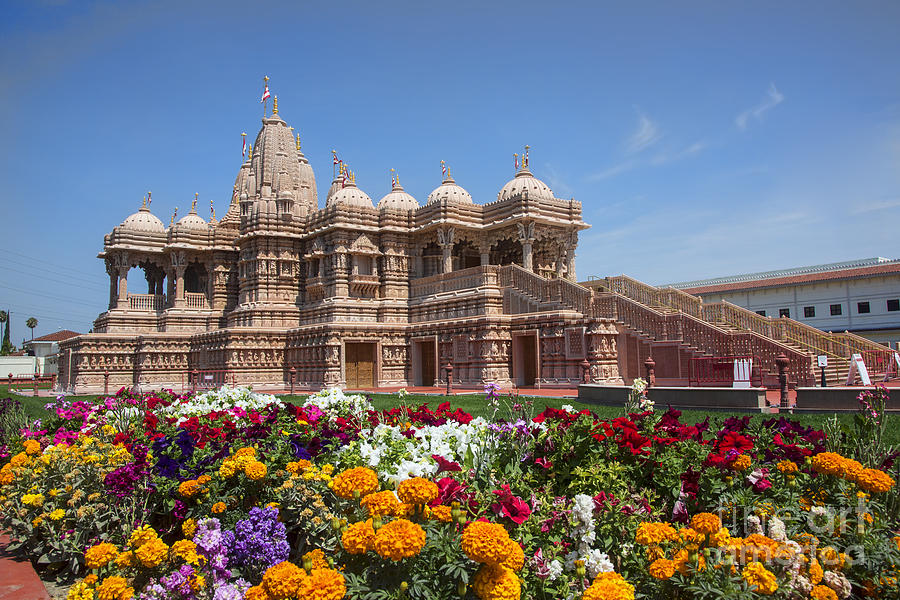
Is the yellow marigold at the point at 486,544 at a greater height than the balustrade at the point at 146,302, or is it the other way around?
the balustrade at the point at 146,302

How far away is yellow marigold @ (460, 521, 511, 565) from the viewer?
370cm

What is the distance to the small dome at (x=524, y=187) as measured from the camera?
34.1 metres

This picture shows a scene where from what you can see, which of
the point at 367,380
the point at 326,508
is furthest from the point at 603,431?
the point at 367,380

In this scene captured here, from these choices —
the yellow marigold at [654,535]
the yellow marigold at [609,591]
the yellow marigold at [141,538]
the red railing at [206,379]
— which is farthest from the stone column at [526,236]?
the yellow marigold at [609,591]

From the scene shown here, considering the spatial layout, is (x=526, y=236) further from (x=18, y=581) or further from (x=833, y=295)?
(x=833, y=295)

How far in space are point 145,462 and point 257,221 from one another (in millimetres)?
33904

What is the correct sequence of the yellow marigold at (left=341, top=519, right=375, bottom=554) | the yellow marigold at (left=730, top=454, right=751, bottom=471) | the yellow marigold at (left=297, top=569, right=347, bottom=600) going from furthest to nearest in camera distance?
1. the yellow marigold at (left=730, top=454, right=751, bottom=471)
2. the yellow marigold at (left=341, top=519, right=375, bottom=554)
3. the yellow marigold at (left=297, top=569, right=347, bottom=600)

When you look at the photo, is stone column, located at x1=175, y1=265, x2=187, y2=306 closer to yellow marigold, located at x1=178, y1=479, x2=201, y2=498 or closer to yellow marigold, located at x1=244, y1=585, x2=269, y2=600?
yellow marigold, located at x1=178, y1=479, x2=201, y2=498

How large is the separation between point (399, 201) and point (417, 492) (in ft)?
117

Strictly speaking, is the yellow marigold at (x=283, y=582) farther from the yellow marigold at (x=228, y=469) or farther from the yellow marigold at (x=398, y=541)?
the yellow marigold at (x=228, y=469)

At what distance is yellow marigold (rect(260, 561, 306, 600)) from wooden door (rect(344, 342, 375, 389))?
1149 inches

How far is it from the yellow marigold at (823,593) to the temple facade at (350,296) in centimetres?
2068

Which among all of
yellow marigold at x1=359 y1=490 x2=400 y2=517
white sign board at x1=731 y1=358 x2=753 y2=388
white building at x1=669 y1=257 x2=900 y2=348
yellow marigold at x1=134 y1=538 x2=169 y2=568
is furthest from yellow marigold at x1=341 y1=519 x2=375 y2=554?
white building at x1=669 y1=257 x2=900 y2=348

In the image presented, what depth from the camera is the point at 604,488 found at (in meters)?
5.57
